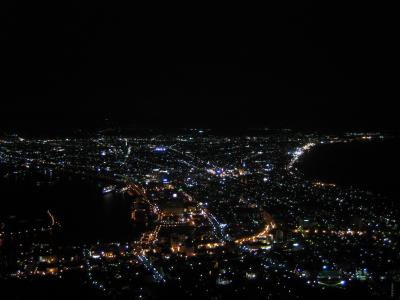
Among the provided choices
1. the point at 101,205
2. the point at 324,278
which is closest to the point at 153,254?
the point at 324,278

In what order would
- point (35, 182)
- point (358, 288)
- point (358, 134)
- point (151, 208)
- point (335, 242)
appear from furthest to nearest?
point (358, 134)
point (35, 182)
point (151, 208)
point (335, 242)
point (358, 288)

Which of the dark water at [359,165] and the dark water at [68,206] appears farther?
the dark water at [359,165]

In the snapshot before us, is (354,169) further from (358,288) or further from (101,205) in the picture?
(358,288)

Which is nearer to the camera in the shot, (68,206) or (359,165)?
(68,206)

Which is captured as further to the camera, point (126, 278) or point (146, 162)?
point (146, 162)
